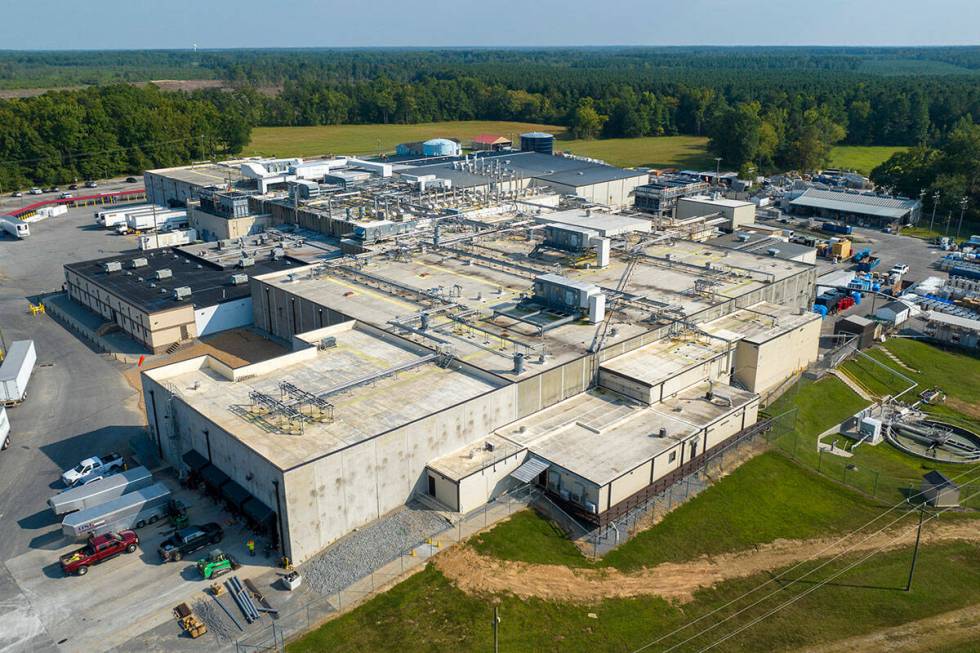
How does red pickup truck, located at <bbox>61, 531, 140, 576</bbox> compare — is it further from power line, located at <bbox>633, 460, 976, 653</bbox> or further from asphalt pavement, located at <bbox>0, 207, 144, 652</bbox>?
power line, located at <bbox>633, 460, 976, 653</bbox>

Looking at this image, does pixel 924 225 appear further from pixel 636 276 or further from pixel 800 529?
pixel 800 529

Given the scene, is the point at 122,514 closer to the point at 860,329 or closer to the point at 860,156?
the point at 860,329

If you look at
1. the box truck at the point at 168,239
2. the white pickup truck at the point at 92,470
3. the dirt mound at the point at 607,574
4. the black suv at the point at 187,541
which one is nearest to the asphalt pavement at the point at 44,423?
the white pickup truck at the point at 92,470

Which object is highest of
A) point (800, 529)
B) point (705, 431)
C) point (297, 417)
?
point (297, 417)

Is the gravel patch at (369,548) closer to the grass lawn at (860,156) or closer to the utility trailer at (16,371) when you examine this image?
the utility trailer at (16,371)

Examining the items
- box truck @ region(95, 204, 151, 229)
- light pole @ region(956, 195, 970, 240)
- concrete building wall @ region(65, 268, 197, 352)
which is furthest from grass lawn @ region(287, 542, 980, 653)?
box truck @ region(95, 204, 151, 229)

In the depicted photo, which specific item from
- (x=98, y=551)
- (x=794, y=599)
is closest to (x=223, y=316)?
(x=98, y=551)

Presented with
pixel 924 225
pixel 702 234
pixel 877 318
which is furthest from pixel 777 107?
pixel 877 318
